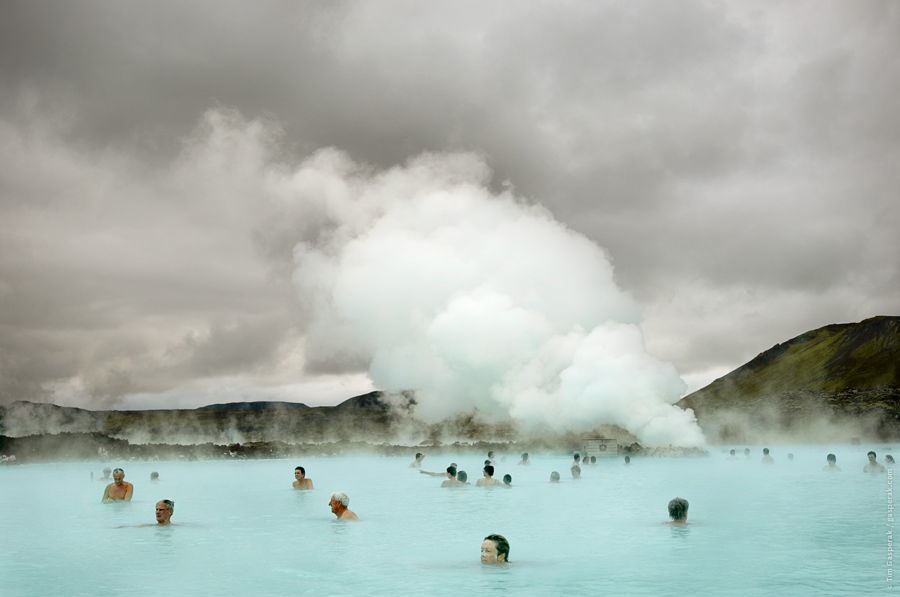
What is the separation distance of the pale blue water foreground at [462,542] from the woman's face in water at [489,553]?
27 centimetres

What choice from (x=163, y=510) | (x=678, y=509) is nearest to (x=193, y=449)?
(x=163, y=510)

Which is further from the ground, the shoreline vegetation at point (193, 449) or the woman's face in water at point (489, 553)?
the shoreline vegetation at point (193, 449)

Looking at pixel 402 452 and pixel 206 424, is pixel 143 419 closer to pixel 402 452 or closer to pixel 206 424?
pixel 206 424

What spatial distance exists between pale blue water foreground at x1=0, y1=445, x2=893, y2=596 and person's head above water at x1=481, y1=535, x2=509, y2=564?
29 centimetres

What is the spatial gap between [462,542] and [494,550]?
5578 mm

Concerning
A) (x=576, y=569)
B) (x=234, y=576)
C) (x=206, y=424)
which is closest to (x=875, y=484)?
(x=576, y=569)

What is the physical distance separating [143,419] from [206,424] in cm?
1212

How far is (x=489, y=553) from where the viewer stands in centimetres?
1856

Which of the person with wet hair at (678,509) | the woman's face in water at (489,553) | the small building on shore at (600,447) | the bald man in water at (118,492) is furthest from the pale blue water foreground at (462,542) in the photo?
the small building on shore at (600,447)

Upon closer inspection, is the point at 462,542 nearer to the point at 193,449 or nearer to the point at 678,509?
the point at 678,509

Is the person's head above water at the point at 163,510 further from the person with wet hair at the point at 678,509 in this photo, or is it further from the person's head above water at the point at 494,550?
the person with wet hair at the point at 678,509

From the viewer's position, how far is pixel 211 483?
53.3m

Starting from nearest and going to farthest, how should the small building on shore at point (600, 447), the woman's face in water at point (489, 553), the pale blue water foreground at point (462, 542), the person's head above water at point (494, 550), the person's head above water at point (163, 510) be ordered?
the pale blue water foreground at point (462, 542) < the person's head above water at point (494, 550) < the woman's face in water at point (489, 553) < the person's head above water at point (163, 510) < the small building on shore at point (600, 447)

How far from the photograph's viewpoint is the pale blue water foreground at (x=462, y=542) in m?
17.6
